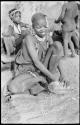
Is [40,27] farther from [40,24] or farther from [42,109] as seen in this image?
[42,109]

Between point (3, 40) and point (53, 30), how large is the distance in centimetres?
113

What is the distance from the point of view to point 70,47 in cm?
474

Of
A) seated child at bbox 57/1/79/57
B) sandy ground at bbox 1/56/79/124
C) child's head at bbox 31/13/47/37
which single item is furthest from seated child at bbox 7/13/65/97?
seated child at bbox 57/1/79/57

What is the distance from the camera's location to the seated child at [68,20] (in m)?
4.55

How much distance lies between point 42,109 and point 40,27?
0.93 m

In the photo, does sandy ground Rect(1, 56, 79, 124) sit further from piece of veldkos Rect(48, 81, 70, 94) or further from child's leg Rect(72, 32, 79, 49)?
child's leg Rect(72, 32, 79, 49)

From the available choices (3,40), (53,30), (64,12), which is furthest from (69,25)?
(3,40)

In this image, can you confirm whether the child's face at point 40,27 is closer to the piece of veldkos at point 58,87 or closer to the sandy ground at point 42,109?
the piece of veldkos at point 58,87

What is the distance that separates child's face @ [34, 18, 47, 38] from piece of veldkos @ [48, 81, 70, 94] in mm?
611

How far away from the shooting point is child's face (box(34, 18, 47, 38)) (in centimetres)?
288

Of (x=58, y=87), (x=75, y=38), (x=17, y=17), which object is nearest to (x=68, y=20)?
(x=75, y=38)

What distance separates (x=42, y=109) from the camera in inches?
107

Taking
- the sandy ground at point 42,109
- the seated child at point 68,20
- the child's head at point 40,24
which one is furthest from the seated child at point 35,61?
the seated child at point 68,20

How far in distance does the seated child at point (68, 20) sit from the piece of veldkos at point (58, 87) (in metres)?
1.45
